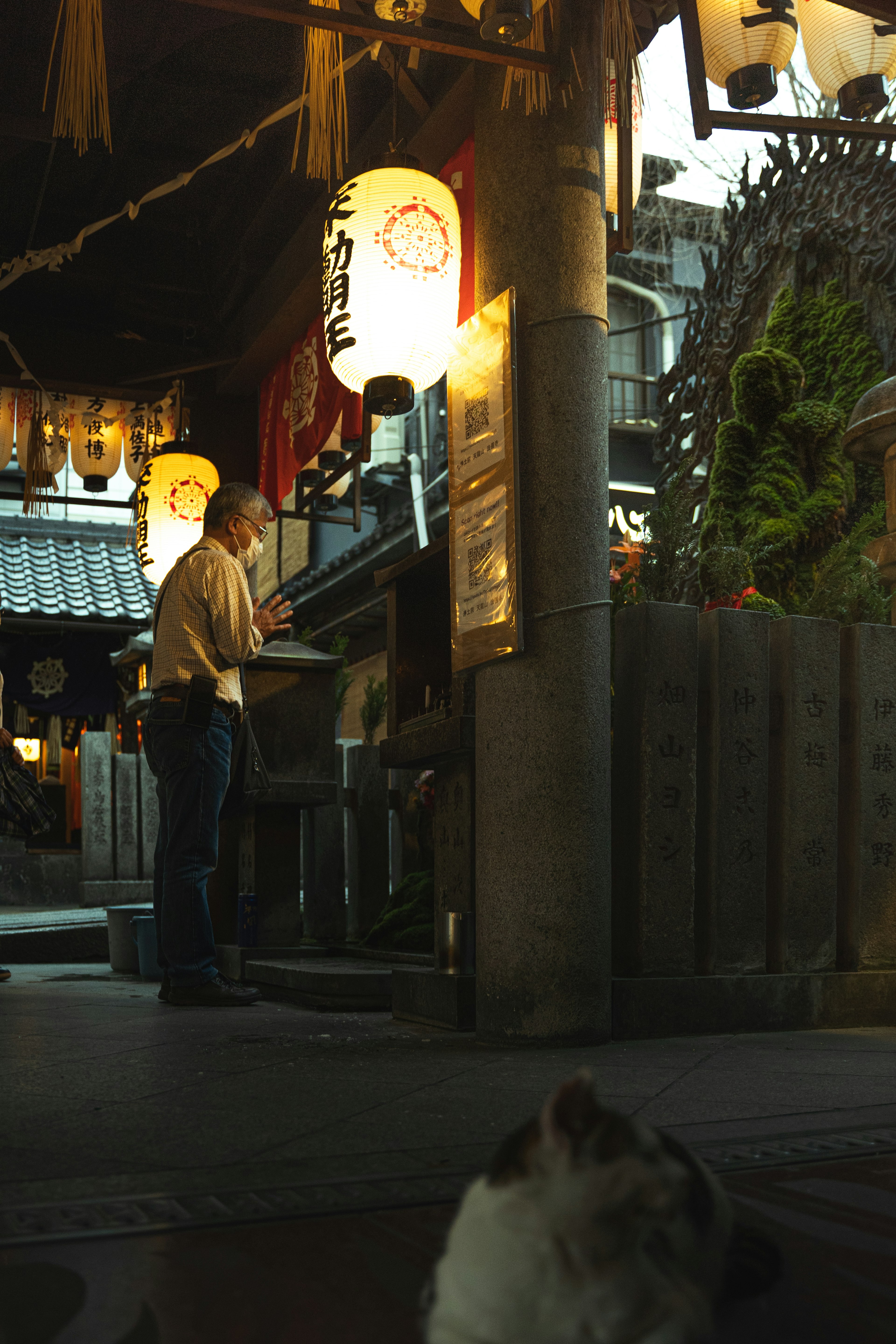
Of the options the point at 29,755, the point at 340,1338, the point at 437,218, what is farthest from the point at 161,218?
the point at 29,755

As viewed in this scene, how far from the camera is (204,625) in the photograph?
5.69m

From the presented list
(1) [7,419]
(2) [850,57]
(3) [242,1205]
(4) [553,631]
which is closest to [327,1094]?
(3) [242,1205]

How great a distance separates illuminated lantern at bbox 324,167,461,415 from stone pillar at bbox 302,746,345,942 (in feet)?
9.82

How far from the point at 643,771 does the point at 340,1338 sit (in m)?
3.24

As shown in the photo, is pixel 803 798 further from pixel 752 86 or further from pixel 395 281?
pixel 752 86

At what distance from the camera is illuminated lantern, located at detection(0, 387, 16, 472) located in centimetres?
1029

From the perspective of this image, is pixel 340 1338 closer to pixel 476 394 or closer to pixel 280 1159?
pixel 280 1159

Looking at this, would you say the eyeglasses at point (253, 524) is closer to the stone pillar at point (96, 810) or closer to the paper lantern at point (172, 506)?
the paper lantern at point (172, 506)

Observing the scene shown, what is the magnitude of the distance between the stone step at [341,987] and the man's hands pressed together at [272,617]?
1.74m

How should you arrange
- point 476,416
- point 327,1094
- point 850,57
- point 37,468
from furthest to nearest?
point 37,468 → point 850,57 → point 476,416 → point 327,1094

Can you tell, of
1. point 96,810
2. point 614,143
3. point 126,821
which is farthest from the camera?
point 126,821

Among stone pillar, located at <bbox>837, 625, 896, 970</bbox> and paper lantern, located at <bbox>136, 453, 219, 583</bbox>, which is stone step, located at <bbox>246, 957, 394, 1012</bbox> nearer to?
stone pillar, located at <bbox>837, 625, 896, 970</bbox>

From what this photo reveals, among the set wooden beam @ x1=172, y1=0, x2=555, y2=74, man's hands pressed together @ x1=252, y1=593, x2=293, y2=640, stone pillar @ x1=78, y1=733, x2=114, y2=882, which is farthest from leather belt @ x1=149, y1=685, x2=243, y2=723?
stone pillar @ x1=78, y1=733, x2=114, y2=882

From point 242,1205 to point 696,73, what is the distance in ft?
15.7
